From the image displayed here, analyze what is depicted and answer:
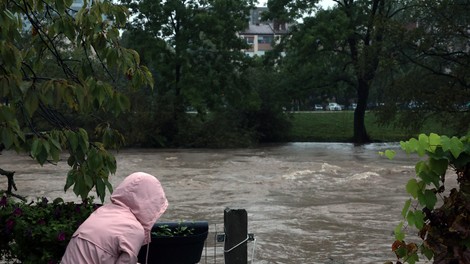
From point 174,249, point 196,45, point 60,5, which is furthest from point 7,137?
point 196,45

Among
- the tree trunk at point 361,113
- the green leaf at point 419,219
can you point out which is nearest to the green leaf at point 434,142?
the green leaf at point 419,219

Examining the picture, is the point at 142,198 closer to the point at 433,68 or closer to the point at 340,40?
the point at 433,68

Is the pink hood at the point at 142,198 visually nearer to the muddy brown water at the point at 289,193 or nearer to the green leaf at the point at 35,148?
the green leaf at the point at 35,148

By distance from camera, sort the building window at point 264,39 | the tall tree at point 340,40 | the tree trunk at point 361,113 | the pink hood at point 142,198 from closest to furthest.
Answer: the pink hood at point 142,198 → the tall tree at point 340,40 → the tree trunk at point 361,113 → the building window at point 264,39

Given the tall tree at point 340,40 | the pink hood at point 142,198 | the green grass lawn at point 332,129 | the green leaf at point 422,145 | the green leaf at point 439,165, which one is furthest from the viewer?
the green grass lawn at point 332,129

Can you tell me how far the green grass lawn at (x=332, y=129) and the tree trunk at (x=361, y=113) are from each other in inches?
32.7

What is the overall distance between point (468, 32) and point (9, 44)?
1129 inches

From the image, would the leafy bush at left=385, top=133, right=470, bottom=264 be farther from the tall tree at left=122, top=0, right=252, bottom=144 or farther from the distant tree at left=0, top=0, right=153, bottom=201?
the tall tree at left=122, top=0, right=252, bottom=144

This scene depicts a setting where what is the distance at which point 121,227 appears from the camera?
356 cm

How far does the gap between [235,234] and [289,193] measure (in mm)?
13403

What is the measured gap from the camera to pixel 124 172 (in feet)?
79.3

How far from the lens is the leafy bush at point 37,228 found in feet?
14.3

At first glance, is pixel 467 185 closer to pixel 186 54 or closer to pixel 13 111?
pixel 13 111

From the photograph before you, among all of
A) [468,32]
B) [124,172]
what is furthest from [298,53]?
[124,172]
